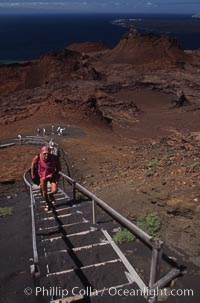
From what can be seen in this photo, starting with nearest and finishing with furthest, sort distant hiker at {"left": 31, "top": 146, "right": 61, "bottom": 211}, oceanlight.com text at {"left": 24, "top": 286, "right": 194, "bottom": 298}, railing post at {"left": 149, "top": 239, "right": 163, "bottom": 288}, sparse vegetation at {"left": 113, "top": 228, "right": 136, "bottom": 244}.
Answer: railing post at {"left": 149, "top": 239, "right": 163, "bottom": 288}, oceanlight.com text at {"left": 24, "top": 286, "right": 194, "bottom": 298}, sparse vegetation at {"left": 113, "top": 228, "right": 136, "bottom": 244}, distant hiker at {"left": 31, "top": 146, "right": 61, "bottom": 211}

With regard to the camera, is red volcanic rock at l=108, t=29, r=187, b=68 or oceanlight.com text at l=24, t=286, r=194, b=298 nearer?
oceanlight.com text at l=24, t=286, r=194, b=298

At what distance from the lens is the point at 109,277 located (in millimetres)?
5859

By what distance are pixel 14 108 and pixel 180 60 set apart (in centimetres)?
4181

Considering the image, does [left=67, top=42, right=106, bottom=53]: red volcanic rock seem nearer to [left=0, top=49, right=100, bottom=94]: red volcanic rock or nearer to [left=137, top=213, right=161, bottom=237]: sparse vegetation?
[left=0, top=49, right=100, bottom=94]: red volcanic rock

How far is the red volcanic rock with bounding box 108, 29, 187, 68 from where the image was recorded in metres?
69.1

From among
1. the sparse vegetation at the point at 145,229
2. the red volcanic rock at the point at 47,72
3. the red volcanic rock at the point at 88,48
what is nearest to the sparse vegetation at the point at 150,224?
the sparse vegetation at the point at 145,229

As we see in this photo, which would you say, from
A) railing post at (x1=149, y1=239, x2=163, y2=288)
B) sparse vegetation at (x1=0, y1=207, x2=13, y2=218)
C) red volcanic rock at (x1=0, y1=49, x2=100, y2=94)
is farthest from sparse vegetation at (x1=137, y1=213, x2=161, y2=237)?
red volcanic rock at (x1=0, y1=49, x2=100, y2=94)

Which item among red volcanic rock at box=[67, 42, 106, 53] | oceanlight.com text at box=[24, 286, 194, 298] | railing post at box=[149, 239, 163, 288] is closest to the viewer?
railing post at box=[149, 239, 163, 288]

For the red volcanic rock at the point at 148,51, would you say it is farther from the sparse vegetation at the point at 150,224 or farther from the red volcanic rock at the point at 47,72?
the sparse vegetation at the point at 150,224

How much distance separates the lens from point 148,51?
72.9m

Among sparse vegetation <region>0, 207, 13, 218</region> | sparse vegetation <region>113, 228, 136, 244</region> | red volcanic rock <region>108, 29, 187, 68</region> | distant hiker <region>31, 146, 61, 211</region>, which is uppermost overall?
red volcanic rock <region>108, 29, 187, 68</region>

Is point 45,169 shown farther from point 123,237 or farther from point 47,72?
point 47,72

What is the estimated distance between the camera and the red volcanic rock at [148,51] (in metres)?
69.1

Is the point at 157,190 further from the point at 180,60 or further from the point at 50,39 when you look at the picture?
the point at 50,39
